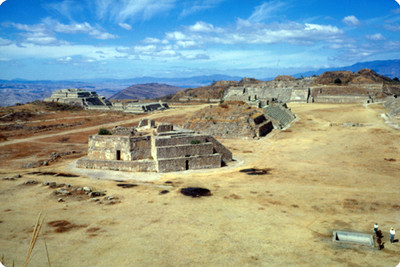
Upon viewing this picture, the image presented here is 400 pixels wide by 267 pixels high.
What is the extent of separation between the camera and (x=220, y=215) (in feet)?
38.5

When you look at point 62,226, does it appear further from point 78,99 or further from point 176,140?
point 78,99

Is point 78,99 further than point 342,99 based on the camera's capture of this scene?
Yes

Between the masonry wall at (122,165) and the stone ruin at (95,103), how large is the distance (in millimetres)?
45650

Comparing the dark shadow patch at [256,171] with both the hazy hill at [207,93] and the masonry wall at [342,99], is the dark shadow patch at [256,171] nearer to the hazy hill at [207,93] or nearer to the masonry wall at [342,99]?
the masonry wall at [342,99]

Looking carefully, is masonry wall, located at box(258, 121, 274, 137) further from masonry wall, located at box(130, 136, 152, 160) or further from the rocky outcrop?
masonry wall, located at box(130, 136, 152, 160)

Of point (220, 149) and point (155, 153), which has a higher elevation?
point (155, 153)

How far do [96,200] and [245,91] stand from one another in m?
78.0

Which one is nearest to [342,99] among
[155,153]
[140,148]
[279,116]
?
[279,116]

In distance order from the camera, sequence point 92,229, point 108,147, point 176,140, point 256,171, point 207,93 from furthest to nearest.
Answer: point 207,93 < point 108,147 < point 176,140 < point 256,171 < point 92,229

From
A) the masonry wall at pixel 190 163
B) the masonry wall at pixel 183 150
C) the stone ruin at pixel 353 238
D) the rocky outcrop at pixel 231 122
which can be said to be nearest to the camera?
the stone ruin at pixel 353 238

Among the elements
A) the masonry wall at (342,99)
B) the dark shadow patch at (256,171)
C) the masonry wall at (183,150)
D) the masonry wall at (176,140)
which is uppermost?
the masonry wall at (342,99)

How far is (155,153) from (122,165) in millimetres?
2541

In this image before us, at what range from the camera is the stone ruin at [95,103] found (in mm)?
67000

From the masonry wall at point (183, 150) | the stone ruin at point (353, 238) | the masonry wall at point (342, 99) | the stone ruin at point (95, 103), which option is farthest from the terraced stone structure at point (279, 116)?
the stone ruin at point (95, 103)
